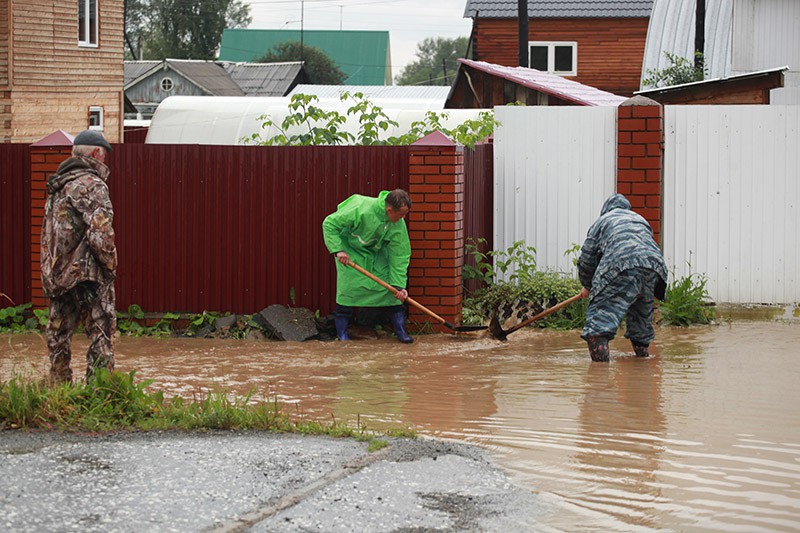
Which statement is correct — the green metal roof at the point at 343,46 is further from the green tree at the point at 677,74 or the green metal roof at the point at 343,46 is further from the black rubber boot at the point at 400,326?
the black rubber boot at the point at 400,326

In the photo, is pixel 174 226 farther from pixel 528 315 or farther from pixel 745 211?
pixel 745 211

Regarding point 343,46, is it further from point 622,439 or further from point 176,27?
point 622,439

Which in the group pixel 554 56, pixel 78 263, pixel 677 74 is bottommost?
pixel 78 263

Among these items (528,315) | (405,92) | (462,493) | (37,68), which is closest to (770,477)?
(462,493)

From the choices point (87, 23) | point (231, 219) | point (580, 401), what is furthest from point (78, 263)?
point (87, 23)

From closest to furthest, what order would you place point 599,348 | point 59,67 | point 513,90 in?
point 599,348 < point 513,90 < point 59,67

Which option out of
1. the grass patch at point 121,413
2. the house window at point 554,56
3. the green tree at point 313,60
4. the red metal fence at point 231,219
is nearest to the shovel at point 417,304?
the red metal fence at point 231,219

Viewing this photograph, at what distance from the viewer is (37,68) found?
25.9 meters

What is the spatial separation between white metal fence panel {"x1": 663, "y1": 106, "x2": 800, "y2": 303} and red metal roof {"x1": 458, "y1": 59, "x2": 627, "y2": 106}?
6.03 metres

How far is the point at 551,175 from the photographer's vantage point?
37.3 feet

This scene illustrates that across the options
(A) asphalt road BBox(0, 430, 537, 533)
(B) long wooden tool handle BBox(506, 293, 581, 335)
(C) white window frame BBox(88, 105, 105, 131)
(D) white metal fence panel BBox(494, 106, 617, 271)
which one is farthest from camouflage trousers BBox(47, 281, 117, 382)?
(C) white window frame BBox(88, 105, 105, 131)

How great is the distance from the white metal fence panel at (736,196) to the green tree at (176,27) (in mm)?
65552

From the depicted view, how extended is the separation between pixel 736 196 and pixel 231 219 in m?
4.55

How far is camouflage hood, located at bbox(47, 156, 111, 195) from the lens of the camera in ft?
24.2
